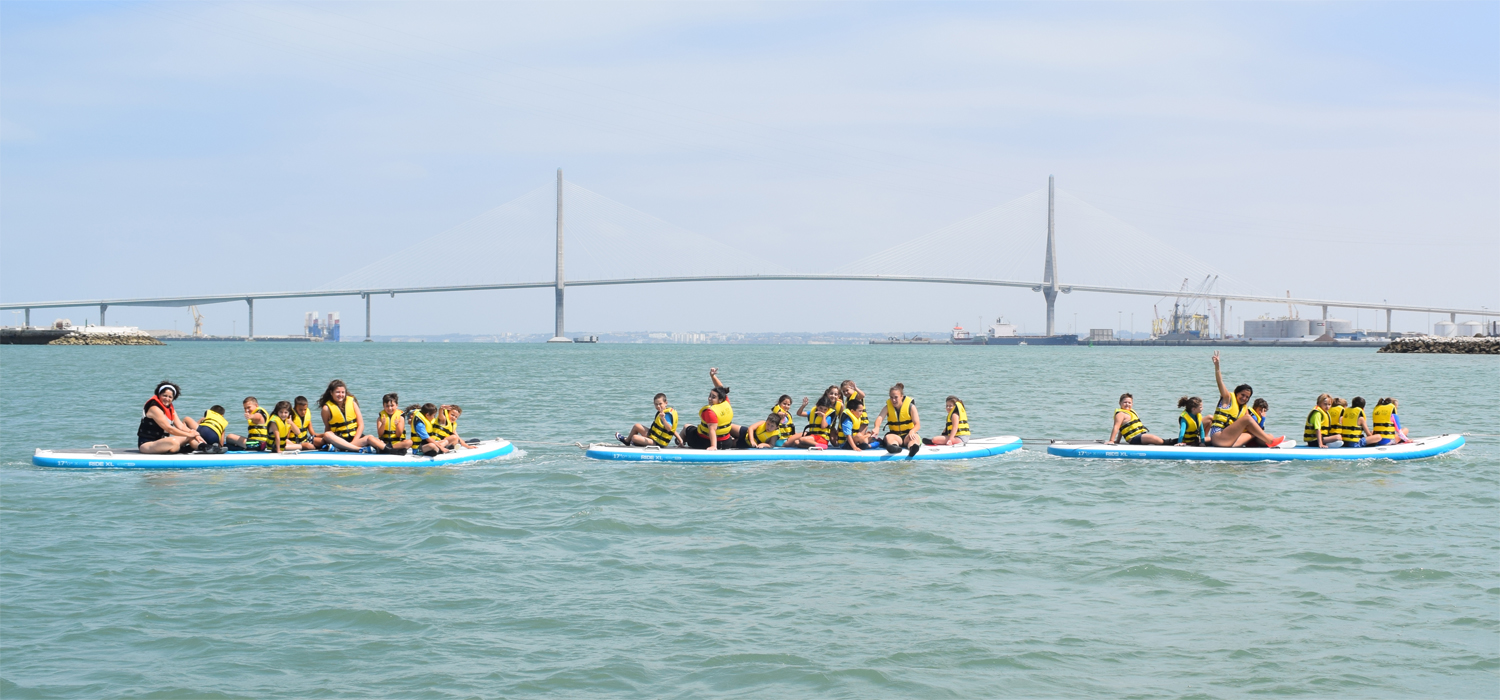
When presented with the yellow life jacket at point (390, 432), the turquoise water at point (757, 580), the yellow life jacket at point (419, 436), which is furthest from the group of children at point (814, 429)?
the yellow life jacket at point (390, 432)

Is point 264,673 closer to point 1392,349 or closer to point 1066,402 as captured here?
point 1066,402

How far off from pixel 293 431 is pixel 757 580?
26.8ft

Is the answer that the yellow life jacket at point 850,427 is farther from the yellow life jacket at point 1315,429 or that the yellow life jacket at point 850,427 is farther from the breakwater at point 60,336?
the breakwater at point 60,336

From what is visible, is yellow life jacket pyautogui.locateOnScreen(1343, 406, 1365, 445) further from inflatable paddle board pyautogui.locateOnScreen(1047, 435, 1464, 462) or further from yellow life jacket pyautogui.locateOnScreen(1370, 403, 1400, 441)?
yellow life jacket pyautogui.locateOnScreen(1370, 403, 1400, 441)

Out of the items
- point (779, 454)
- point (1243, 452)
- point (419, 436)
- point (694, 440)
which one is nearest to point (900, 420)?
point (779, 454)

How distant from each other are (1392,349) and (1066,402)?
232 ft

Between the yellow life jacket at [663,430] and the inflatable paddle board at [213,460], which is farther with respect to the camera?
the yellow life jacket at [663,430]

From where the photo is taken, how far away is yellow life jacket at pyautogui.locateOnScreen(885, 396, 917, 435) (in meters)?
15.0

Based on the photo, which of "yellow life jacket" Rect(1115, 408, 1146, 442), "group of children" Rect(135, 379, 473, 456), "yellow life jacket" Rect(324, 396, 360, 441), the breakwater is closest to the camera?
"group of children" Rect(135, 379, 473, 456)

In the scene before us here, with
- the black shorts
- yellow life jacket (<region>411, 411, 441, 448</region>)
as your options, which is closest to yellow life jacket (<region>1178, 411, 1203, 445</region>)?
the black shorts

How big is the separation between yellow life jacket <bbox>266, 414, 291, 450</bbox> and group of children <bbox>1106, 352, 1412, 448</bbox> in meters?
10.5

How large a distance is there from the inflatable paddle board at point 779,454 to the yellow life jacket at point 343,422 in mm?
3015

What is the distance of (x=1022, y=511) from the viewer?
38.2 feet

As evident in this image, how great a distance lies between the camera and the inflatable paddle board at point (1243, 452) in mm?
14641
